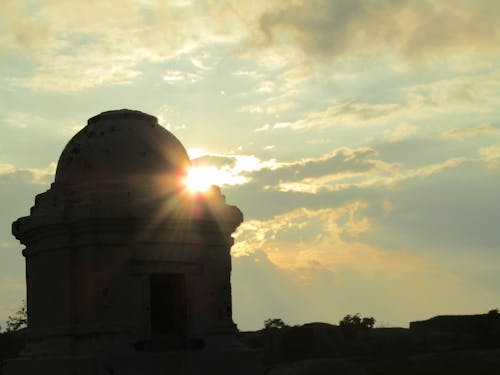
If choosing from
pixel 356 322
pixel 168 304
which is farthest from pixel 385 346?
pixel 168 304

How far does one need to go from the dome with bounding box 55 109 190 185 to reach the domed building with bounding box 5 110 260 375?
0.7 inches

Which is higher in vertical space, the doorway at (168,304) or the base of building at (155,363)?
the doorway at (168,304)

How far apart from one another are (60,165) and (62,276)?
7.00 feet

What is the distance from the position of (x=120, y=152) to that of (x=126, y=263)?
6.23 feet

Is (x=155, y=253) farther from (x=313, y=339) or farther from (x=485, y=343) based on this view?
(x=313, y=339)

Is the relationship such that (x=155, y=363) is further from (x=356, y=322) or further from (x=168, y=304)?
(x=356, y=322)

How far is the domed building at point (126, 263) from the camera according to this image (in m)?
11.7

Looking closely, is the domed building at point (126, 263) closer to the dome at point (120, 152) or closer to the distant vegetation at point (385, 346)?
the dome at point (120, 152)

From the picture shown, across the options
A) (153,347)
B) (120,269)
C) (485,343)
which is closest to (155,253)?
(120,269)

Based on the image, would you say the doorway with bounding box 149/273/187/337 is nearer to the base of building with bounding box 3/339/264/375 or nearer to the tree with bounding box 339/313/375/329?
the base of building with bounding box 3/339/264/375

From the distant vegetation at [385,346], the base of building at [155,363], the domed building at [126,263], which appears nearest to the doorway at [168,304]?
the domed building at [126,263]

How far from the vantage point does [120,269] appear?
38.5 ft

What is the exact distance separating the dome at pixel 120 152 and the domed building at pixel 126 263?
0.02 meters

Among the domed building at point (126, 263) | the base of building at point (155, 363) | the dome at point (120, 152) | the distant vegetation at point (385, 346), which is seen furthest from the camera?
the distant vegetation at point (385, 346)
